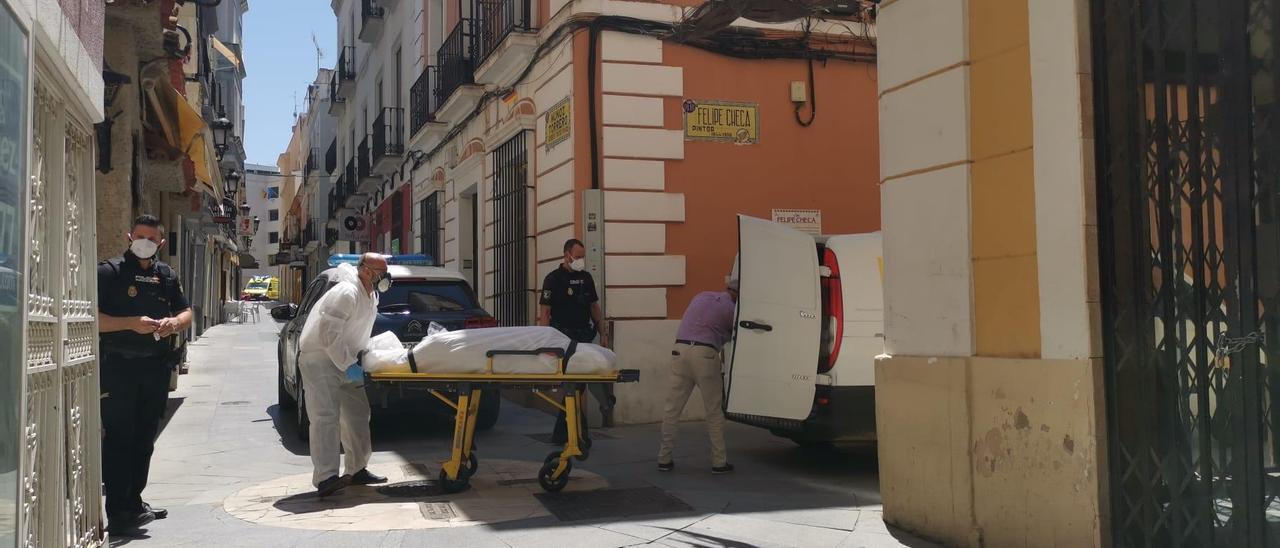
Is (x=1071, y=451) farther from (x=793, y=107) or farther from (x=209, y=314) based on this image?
(x=209, y=314)

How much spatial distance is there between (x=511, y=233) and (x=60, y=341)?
9.20m

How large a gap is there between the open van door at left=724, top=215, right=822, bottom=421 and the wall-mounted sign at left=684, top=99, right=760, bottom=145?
148 inches

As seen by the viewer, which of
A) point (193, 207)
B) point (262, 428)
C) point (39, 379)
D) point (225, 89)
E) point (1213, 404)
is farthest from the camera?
point (225, 89)

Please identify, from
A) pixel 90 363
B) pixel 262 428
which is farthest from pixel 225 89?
pixel 90 363

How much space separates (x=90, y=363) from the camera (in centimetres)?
500

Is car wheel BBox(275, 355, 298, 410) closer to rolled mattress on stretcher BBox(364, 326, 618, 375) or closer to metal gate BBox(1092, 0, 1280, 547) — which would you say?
rolled mattress on stretcher BBox(364, 326, 618, 375)

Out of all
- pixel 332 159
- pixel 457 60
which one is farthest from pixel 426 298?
pixel 332 159

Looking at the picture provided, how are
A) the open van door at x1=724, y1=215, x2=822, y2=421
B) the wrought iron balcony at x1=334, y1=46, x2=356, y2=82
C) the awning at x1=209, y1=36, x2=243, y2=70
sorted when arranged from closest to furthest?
the open van door at x1=724, y1=215, x2=822, y2=421 < the wrought iron balcony at x1=334, y1=46, x2=356, y2=82 < the awning at x1=209, y1=36, x2=243, y2=70

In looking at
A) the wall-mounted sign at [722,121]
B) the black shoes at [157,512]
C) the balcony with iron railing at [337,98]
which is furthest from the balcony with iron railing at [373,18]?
the black shoes at [157,512]

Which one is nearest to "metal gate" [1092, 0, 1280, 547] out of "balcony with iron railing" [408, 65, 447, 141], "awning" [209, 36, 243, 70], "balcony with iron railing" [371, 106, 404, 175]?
"balcony with iron railing" [408, 65, 447, 141]

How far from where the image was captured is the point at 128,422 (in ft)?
19.7

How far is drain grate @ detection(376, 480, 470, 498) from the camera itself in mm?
7093

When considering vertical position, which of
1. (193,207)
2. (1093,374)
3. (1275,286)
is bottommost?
(1093,374)

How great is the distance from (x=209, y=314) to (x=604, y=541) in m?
29.5
